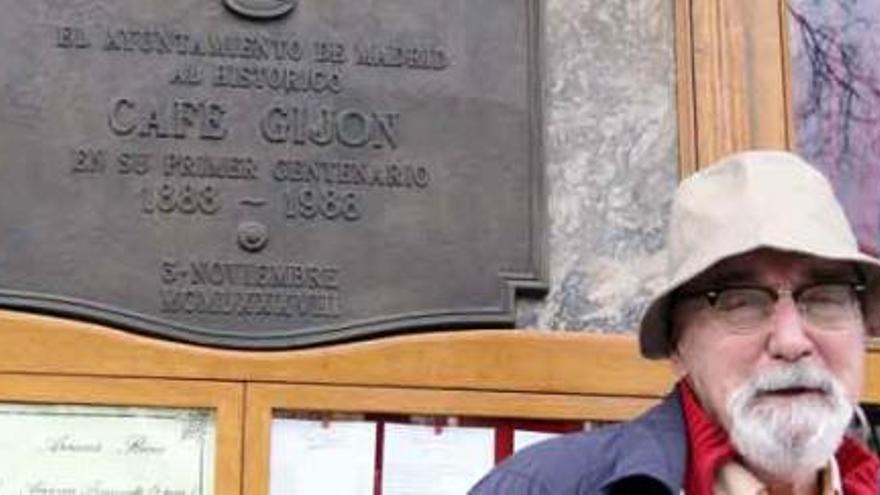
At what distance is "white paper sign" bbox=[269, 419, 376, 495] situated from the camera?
4.16 m

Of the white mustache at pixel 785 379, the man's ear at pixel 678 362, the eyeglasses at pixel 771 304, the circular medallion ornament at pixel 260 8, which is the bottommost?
the white mustache at pixel 785 379

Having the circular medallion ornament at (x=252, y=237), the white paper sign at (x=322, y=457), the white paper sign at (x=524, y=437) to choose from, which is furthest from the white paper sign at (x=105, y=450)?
the white paper sign at (x=524, y=437)

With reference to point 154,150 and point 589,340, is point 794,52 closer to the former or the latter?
point 589,340

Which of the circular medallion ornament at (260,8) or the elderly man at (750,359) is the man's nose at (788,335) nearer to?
the elderly man at (750,359)

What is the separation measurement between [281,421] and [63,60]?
107 cm

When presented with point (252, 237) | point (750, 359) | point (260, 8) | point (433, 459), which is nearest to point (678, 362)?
point (750, 359)

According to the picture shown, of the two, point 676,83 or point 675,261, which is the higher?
point 676,83

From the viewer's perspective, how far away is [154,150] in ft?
14.1

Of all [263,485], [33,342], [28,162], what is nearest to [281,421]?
[263,485]

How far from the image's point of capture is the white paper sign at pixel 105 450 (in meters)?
4.05

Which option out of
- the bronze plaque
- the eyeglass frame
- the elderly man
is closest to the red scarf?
the elderly man

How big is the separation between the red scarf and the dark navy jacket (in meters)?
0.02

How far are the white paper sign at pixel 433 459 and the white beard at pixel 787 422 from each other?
1.87 m

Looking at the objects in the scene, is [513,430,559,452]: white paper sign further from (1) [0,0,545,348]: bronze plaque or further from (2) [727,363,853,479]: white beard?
(2) [727,363,853,479]: white beard
